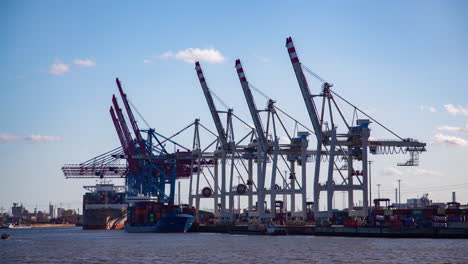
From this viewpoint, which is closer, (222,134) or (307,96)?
(307,96)

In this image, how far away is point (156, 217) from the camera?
129 meters

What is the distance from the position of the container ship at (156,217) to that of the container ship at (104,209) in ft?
118

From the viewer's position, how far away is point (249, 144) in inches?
4409

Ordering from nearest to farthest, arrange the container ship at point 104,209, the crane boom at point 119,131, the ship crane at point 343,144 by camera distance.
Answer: the ship crane at point 343,144 → the crane boom at point 119,131 → the container ship at point 104,209

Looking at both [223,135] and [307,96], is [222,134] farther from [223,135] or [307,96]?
[307,96]

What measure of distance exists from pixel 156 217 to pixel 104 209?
4827 centimetres

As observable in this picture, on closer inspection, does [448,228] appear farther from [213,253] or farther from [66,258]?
[66,258]

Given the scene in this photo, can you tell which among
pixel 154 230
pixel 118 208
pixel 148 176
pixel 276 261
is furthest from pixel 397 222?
pixel 118 208

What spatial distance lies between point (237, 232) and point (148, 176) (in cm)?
3672

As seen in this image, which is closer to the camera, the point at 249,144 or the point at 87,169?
the point at 249,144

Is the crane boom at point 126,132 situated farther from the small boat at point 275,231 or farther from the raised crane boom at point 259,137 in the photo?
the small boat at point 275,231

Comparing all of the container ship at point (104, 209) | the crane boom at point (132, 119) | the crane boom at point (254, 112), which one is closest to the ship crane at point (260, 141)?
the crane boom at point (254, 112)

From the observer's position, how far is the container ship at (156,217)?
124125 millimetres

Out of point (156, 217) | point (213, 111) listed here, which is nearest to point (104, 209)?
point (156, 217)
